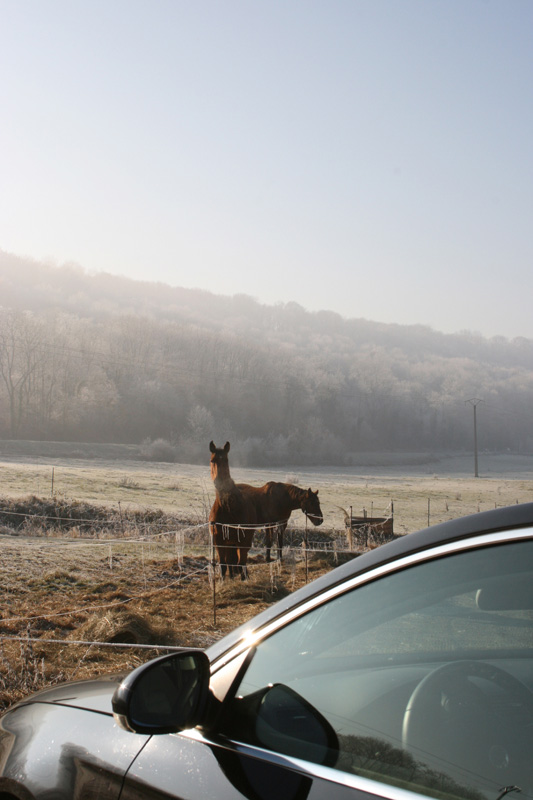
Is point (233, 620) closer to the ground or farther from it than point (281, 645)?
closer to the ground

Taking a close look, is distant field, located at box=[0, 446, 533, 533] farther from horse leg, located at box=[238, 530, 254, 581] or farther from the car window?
the car window

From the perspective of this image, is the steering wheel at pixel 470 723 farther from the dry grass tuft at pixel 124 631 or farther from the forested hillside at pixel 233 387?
the forested hillside at pixel 233 387

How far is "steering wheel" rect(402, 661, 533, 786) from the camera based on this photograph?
107 centimetres

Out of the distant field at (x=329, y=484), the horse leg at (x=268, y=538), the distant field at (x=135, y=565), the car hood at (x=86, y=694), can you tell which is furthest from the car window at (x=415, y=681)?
the distant field at (x=329, y=484)

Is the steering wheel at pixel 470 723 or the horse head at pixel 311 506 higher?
the steering wheel at pixel 470 723

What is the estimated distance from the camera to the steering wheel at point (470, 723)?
3.51ft

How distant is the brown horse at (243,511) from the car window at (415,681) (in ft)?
34.3

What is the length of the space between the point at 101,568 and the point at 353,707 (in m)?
11.0

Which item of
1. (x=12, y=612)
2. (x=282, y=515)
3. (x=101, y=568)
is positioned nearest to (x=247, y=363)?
(x=282, y=515)

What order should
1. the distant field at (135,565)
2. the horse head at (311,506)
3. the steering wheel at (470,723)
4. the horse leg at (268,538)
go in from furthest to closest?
the horse head at (311,506) < the horse leg at (268,538) < the distant field at (135,565) < the steering wheel at (470,723)

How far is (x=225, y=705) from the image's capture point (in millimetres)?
1370

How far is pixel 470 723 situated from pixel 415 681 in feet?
0.64

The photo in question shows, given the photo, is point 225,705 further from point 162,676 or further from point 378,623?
point 378,623

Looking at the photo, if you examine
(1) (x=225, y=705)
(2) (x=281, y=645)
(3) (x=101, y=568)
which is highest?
(2) (x=281, y=645)
